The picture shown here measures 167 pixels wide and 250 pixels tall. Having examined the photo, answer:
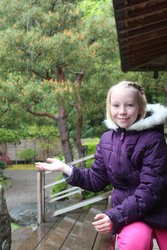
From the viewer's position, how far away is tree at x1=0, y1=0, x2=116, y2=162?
720 cm

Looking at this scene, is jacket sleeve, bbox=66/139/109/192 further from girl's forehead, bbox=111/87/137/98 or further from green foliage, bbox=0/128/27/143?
green foliage, bbox=0/128/27/143

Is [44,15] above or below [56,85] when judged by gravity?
above

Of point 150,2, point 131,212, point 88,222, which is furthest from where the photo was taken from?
point 88,222

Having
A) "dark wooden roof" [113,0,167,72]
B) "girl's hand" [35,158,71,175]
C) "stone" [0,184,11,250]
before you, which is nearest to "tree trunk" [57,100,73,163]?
"dark wooden roof" [113,0,167,72]

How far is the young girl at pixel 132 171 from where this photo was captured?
1.43m

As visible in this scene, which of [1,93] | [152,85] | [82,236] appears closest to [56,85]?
[1,93]

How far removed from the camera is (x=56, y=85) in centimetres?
703

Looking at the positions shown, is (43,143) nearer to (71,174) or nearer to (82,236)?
(82,236)

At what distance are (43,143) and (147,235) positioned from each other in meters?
15.4

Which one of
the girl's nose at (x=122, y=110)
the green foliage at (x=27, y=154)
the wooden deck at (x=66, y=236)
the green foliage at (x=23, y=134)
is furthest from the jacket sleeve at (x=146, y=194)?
the green foliage at (x=27, y=154)

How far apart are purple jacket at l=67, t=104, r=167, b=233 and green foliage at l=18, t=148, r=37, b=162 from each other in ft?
50.2

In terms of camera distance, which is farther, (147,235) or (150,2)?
(150,2)

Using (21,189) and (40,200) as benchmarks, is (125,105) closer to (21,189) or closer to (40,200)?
(40,200)

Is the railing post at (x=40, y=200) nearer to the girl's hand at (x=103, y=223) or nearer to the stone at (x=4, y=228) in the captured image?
the stone at (x=4, y=228)
